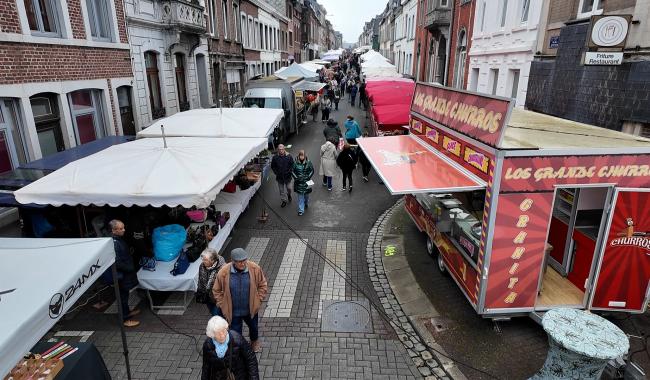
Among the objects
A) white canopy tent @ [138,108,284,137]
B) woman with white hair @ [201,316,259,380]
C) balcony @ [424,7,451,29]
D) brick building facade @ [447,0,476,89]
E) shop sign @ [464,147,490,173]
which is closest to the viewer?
woman with white hair @ [201,316,259,380]

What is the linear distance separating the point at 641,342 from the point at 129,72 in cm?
1500

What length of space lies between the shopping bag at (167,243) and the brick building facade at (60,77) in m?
5.00

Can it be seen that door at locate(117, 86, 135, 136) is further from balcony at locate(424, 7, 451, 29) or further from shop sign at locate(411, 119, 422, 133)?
balcony at locate(424, 7, 451, 29)

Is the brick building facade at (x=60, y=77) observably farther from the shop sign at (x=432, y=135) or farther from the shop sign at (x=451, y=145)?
the shop sign at (x=451, y=145)

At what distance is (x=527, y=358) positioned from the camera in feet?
17.1

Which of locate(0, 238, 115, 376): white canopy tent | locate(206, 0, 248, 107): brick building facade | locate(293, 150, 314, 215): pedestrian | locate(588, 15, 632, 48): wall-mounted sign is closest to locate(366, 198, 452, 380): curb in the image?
locate(293, 150, 314, 215): pedestrian

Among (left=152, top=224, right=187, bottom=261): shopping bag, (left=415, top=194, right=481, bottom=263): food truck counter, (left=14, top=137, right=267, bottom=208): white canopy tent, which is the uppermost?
(left=14, top=137, right=267, bottom=208): white canopy tent

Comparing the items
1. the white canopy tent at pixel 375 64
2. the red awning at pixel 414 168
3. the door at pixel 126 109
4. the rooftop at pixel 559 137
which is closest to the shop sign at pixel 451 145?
the red awning at pixel 414 168

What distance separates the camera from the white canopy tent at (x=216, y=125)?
33.2ft

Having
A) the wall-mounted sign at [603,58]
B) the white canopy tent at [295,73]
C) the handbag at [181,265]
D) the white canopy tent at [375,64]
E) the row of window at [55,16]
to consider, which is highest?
the row of window at [55,16]

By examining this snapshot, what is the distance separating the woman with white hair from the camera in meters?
3.61

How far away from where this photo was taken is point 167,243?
21.2 feet

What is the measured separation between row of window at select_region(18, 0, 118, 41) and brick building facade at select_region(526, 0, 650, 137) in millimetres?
13141

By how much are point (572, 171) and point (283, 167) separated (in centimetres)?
690
